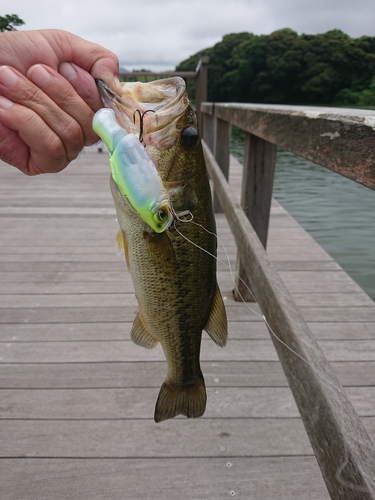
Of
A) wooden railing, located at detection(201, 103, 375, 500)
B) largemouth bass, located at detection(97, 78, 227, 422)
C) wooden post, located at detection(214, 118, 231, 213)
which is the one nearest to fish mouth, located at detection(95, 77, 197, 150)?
largemouth bass, located at detection(97, 78, 227, 422)

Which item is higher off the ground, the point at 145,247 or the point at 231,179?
the point at 145,247

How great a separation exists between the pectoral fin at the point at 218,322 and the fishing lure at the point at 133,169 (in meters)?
0.41

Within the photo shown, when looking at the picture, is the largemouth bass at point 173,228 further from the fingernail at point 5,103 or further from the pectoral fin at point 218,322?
the fingernail at point 5,103

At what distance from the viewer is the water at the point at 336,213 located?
6.57 meters

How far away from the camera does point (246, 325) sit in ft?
9.52

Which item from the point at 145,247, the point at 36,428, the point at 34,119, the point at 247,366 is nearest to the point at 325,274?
the point at 247,366

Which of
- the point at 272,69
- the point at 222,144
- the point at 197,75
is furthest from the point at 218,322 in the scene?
the point at 272,69

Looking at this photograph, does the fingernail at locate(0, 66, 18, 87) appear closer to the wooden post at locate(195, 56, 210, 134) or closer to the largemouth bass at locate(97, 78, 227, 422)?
the largemouth bass at locate(97, 78, 227, 422)

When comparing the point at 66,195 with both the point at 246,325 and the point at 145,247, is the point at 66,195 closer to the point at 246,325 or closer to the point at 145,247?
the point at 246,325

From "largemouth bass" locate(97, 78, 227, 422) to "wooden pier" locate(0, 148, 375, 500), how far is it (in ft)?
1.18

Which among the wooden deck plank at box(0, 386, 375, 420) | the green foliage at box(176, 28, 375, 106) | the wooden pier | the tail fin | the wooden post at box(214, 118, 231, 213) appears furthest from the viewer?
the green foliage at box(176, 28, 375, 106)

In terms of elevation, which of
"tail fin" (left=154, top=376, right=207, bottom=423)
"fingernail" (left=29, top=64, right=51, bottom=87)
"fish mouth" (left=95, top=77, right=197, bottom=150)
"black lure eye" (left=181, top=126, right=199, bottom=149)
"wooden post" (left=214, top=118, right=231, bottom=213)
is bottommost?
"wooden post" (left=214, top=118, right=231, bottom=213)

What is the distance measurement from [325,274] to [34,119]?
3.13 meters

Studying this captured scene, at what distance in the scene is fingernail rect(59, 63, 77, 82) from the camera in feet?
3.47
